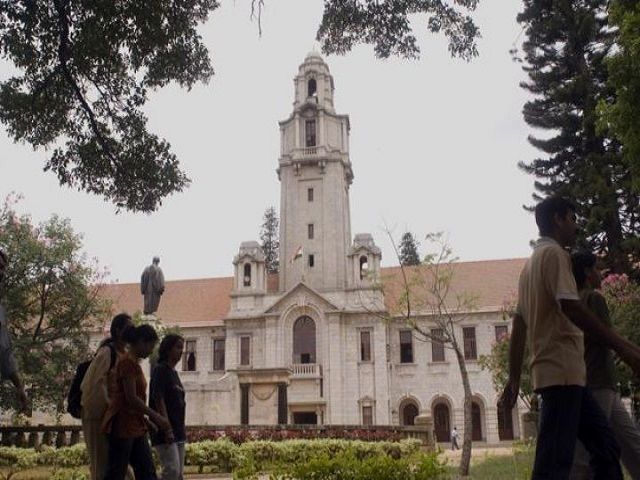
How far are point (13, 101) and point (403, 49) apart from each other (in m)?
5.71

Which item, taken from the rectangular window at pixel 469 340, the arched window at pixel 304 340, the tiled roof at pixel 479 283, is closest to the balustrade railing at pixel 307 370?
the arched window at pixel 304 340

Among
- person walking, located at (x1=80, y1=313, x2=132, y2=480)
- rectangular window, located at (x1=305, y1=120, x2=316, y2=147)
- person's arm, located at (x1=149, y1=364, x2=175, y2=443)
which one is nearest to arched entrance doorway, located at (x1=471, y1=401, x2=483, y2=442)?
rectangular window, located at (x1=305, y1=120, x2=316, y2=147)

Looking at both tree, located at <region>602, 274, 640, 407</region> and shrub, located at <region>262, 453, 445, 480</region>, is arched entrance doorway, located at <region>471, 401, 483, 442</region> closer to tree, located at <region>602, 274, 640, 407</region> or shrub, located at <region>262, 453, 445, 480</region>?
tree, located at <region>602, 274, 640, 407</region>

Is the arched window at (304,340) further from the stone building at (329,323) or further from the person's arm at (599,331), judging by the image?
the person's arm at (599,331)

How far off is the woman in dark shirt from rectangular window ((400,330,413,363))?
106ft

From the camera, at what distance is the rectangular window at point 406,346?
37.3m

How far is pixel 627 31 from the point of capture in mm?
10148

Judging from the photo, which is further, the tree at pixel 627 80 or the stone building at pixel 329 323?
the stone building at pixel 329 323

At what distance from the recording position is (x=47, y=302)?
27562 mm

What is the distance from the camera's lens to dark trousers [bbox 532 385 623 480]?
352 centimetres

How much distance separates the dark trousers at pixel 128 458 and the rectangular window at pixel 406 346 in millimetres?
33135

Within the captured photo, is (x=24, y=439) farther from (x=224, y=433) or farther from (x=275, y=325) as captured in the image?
(x=275, y=325)

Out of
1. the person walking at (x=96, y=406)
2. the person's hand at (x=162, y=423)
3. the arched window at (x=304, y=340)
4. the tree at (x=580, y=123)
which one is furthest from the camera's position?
the arched window at (x=304, y=340)

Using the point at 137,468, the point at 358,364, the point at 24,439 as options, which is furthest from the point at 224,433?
the point at 358,364
